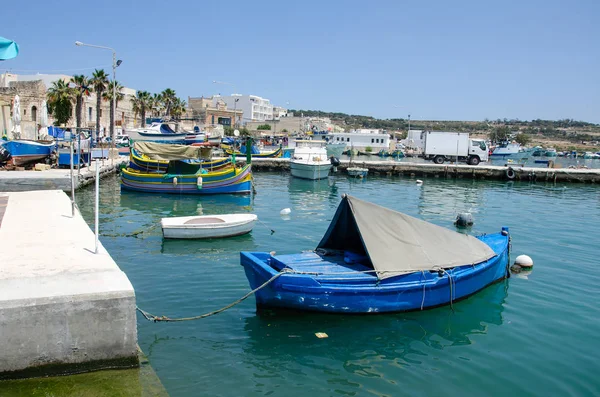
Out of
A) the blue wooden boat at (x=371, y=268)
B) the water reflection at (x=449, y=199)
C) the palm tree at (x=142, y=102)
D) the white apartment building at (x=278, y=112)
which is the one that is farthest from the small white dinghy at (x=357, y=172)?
the white apartment building at (x=278, y=112)

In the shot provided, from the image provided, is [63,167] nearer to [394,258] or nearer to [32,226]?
[32,226]

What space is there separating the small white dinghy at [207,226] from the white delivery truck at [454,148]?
1729 inches

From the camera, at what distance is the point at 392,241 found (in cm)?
1191

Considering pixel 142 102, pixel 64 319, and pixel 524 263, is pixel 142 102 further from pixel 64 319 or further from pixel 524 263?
pixel 64 319

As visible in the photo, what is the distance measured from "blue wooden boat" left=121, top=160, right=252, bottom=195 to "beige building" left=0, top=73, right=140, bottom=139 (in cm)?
734

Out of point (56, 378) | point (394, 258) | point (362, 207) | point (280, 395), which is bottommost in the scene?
point (280, 395)

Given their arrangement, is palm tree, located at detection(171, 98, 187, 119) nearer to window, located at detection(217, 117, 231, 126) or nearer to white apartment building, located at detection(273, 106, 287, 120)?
window, located at detection(217, 117, 231, 126)

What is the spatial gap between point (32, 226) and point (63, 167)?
83.0 feet

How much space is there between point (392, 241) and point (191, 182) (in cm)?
2261

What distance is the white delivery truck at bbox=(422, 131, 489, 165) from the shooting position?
59750 millimetres

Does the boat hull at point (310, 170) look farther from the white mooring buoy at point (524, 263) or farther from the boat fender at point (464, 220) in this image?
the white mooring buoy at point (524, 263)

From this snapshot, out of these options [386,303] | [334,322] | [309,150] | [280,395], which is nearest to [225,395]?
[280,395]

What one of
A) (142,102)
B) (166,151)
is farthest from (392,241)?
(142,102)

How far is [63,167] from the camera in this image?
35781 millimetres
